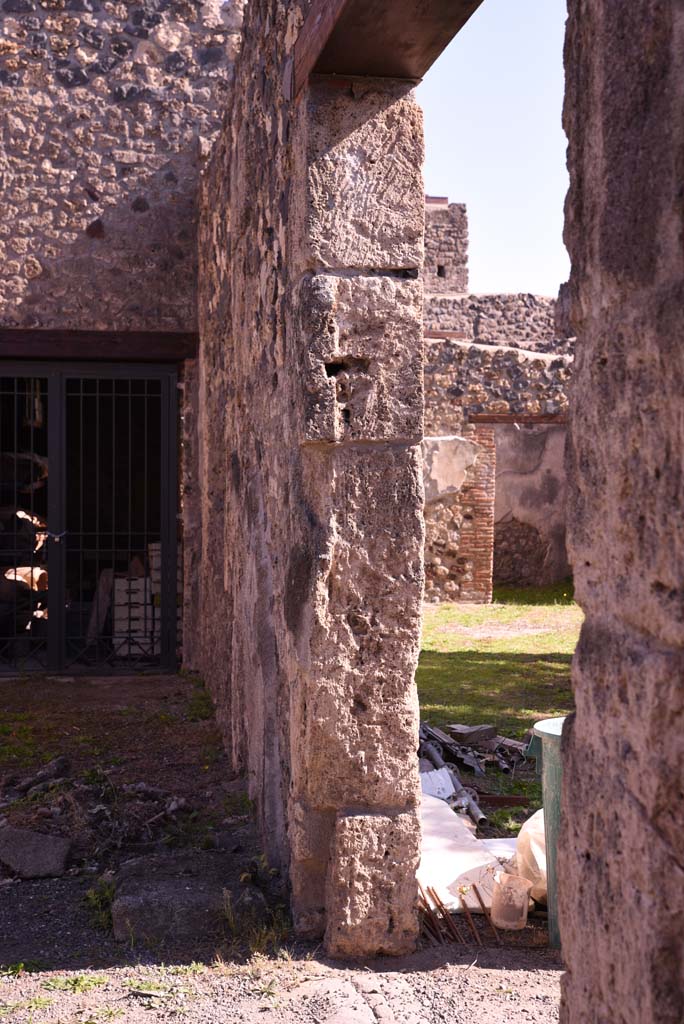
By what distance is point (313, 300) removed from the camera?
347cm

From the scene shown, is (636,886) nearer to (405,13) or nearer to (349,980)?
(349,980)

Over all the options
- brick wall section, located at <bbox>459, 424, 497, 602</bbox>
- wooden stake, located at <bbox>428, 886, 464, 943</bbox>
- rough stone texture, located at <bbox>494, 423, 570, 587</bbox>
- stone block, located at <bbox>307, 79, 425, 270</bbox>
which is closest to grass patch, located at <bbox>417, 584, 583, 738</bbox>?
brick wall section, located at <bbox>459, 424, 497, 602</bbox>

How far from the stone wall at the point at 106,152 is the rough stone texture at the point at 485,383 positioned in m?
5.29

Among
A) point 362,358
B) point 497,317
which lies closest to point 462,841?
point 362,358

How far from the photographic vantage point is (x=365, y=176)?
3.54 meters

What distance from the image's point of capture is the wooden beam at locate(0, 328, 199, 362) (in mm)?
8156

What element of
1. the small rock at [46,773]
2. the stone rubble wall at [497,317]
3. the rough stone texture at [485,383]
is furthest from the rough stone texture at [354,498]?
the stone rubble wall at [497,317]

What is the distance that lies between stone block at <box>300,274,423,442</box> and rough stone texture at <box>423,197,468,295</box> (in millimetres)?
15113

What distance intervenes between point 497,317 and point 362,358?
13.9m

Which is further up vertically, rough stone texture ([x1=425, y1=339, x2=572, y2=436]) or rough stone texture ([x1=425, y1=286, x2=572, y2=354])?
rough stone texture ([x1=425, y1=286, x2=572, y2=354])

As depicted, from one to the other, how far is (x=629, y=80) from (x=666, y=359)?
344mm

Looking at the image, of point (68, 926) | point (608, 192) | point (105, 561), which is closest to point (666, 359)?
point (608, 192)

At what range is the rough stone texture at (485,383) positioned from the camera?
13.1 meters

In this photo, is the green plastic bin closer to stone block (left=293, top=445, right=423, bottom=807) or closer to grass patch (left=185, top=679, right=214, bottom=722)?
stone block (left=293, top=445, right=423, bottom=807)
